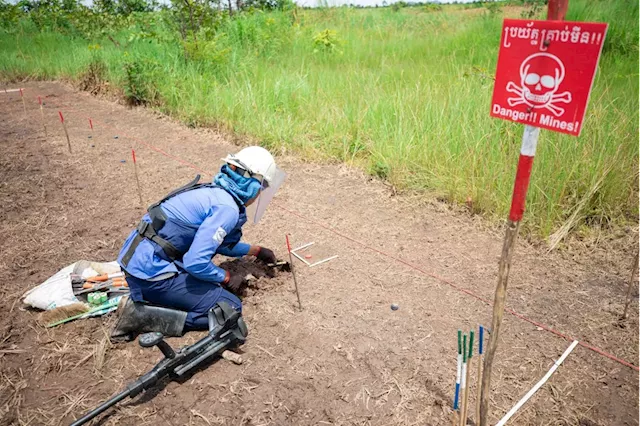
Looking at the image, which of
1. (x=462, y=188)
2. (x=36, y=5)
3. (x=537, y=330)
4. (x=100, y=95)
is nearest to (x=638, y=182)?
(x=462, y=188)

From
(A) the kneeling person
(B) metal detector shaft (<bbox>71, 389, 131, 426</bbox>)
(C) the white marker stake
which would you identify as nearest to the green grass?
(C) the white marker stake

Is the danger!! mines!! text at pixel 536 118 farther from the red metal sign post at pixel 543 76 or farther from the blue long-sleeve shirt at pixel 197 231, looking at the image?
the blue long-sleeve shirt at pixel 197 231

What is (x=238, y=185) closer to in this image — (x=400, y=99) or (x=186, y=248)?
(x=186, y=248)

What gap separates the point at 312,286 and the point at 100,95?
665 cm

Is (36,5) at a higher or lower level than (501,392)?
higher

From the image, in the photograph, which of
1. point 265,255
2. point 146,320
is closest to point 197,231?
point 146,320

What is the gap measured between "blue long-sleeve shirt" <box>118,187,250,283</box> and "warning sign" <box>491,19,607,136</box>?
145cm

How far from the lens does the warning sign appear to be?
1.25 meters

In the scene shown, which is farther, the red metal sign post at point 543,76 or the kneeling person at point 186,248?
the kneeling person at point 186,248

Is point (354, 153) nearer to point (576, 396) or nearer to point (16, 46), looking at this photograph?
point (576, 396)

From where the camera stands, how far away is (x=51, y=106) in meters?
7.10

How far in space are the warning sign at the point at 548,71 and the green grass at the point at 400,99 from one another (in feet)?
6.75

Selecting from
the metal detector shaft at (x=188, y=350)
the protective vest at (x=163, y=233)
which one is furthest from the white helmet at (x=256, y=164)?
the metal detector shaft at (x=188, y=350)

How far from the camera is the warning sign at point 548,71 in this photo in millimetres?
1247
